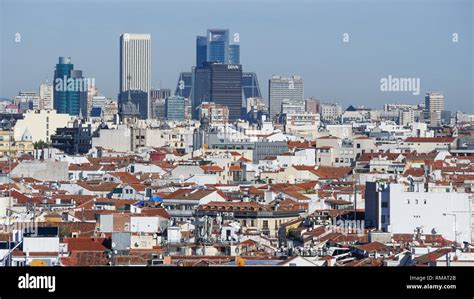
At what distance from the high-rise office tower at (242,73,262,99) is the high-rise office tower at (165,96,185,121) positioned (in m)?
3.42

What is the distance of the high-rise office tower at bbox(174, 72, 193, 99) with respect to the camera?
2549 inches

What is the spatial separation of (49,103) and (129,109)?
42.2ft

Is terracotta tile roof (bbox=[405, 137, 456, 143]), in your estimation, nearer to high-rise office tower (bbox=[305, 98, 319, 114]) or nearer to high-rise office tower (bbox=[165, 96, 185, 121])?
high-rise office tower (bbox=[305, 98, 319, 114])

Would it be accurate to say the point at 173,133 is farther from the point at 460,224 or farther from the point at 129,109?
the point at 460,224

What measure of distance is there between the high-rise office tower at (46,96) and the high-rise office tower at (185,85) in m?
4.96

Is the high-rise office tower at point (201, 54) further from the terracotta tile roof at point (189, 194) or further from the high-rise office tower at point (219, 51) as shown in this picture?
the terracotta tile roof at point (189, 194)

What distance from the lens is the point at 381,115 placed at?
71875 millimetres

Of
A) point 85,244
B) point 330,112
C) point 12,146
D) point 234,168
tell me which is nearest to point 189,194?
Result: point 85,244

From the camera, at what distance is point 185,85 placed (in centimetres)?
6862

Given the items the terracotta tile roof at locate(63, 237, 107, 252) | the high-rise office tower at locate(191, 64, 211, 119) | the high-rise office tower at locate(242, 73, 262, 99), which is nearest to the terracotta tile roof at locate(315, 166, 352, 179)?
the terracotta tile roof at locate(63, 237, 107, 252)

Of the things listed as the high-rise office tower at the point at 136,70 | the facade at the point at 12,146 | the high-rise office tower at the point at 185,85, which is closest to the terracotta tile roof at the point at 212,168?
the facade at the point at 12,146

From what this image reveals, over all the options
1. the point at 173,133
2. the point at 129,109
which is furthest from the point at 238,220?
the point at 129,109

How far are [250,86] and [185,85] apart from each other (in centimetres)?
446
